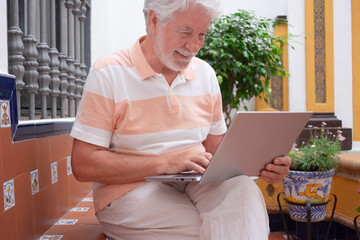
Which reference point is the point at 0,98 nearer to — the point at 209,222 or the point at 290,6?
the point at 209,222

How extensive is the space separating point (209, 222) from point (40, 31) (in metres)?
1.34

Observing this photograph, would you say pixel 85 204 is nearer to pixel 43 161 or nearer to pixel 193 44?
pixel 43 161

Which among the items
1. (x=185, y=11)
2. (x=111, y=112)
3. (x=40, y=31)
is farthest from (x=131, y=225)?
(x=40, y=31)

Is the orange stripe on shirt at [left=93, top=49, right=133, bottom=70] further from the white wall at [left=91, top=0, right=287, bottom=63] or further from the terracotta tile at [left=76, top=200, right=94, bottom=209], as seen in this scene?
the white wall at [left=91, top=0, right=287, bottom=63]

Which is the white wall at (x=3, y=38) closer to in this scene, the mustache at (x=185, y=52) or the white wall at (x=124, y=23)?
the mustache at (x=185, y=52)

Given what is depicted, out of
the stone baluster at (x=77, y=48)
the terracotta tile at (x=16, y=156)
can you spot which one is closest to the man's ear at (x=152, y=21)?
the terracotta tile at (x=16, y=156)

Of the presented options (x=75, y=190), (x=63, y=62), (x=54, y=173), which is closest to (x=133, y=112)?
(x=54, y=173)

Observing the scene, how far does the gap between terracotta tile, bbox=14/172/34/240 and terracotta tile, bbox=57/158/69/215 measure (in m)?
0.37

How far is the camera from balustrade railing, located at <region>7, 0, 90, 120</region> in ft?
5.13

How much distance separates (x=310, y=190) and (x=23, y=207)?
76.8 inches

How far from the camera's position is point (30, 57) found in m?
1.72

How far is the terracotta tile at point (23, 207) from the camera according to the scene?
1.36 m

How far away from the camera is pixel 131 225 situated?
132cm

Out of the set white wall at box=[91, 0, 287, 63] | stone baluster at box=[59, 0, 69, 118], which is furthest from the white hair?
white wall at box=[91, 0, 287, 63]
